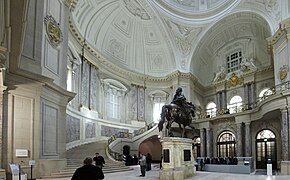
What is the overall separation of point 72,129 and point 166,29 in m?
15.0

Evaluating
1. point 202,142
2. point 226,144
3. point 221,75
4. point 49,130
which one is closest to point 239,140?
point 226,144

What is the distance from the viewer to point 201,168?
2211 cm

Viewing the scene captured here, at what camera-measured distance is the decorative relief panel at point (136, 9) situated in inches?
1174

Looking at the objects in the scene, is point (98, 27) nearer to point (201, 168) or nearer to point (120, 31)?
point (120, 31)

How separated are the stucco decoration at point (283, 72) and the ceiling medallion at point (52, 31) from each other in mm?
14401

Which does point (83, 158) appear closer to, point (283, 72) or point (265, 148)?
point (283, 72)

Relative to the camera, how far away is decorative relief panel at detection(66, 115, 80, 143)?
2188 cm

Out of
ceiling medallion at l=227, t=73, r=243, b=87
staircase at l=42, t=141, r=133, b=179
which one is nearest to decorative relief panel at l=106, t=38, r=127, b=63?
ceiling medallion at l=227, t=73, r=243, b=87

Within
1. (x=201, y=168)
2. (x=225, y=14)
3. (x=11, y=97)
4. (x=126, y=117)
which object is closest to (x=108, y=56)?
(x=126, y=117)

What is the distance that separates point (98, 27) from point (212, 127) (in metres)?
13.9

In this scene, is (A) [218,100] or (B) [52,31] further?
(A) [218,100]

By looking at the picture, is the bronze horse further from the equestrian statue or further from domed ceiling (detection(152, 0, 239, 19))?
domed ceiling (detection(152, 0, 239, 19))

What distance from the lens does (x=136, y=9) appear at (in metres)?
30.9

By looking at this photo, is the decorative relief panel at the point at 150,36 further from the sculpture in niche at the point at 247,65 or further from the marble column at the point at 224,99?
the sculpture in niche at the point at 247,65
